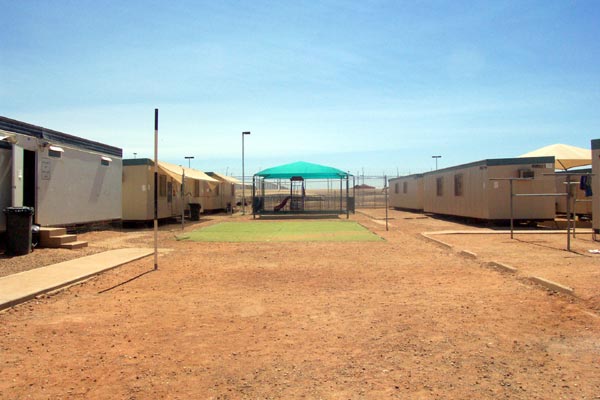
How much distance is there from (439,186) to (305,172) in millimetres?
7099

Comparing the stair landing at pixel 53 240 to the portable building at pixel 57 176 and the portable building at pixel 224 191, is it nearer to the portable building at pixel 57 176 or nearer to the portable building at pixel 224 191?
the portable building at pixel 57 176

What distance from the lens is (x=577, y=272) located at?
28.5 feet

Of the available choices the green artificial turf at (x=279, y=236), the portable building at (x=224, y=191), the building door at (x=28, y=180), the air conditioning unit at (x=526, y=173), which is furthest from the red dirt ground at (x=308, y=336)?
the portable building at (x=224, y=191)

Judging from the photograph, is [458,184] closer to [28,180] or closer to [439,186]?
[439,186]

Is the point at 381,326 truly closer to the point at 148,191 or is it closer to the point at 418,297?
the point at 418,297

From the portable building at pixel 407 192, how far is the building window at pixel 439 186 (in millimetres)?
6267

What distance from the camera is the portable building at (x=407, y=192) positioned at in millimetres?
33406

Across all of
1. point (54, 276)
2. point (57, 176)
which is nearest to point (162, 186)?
point (57, 176)

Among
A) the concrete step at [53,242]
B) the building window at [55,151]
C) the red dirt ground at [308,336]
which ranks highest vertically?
the building window at [55,151]

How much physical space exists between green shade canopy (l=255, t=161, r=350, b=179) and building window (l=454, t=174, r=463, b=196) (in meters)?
6.12

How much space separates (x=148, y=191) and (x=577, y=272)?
16035mm

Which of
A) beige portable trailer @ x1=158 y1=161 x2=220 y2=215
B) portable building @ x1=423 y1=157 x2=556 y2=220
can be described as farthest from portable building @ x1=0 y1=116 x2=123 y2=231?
portable building @ x1=423 y1=157 x2=556 y2=220

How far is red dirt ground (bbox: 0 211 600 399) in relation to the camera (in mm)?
3949

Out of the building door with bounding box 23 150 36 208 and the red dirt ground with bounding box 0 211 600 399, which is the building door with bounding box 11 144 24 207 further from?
the red dirt ground with bounding box 0 211 600 399
